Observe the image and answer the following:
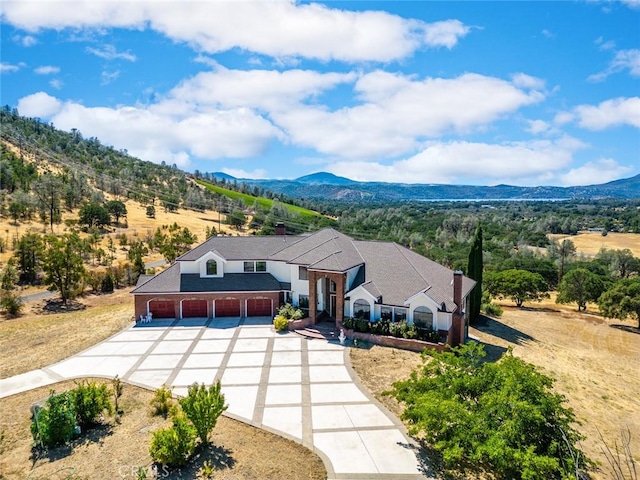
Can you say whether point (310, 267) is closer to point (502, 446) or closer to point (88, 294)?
point (502, 446)

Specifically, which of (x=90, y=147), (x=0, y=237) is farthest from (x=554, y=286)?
(x=90, y=147)

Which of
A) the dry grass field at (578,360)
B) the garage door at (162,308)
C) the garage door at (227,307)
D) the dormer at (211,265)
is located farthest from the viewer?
the dormer at (211,265)

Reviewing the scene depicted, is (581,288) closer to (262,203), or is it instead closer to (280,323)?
(280,323)

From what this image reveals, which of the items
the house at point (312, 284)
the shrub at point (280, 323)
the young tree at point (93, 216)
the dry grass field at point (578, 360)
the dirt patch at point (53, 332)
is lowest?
the dry grass field at point (578, 360)

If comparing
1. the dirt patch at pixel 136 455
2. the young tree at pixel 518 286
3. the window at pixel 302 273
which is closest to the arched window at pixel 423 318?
the window at pixel 302 273

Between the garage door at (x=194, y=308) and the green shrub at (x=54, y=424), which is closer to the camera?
the green shrub at (x=54, y=424)

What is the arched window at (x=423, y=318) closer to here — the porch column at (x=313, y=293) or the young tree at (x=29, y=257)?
the porch column at (x=313, y=293)

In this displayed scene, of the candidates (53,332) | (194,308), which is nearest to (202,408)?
(194,308)
